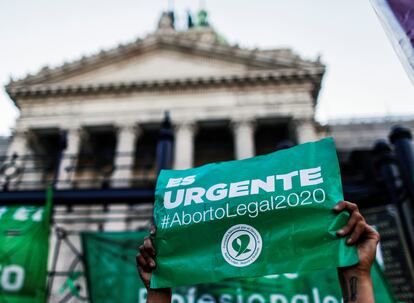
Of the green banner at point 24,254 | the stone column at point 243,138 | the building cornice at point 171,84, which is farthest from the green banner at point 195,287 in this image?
the building cornice at point 171,84

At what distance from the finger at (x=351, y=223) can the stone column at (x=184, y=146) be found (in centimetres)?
1993

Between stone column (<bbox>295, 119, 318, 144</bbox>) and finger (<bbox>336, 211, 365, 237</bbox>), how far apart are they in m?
20.8

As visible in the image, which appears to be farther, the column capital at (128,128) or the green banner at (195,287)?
the column capital at (128,128)

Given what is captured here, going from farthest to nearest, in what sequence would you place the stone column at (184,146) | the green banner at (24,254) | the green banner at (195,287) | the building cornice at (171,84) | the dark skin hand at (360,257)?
1. the building cornice at (171,84)
2. the stone column at (184,146)
3. the green banner at (195,287)
4. the green banner at (24,254)
5. the dark skin hand at (360,257)

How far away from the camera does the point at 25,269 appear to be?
448cm

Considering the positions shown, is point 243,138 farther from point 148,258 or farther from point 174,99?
point 148,258

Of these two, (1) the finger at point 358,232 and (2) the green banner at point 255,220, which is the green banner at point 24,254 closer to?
(2) the green banner at point 255,220

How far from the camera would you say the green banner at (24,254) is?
4.35 meters

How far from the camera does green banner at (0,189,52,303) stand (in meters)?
4.35

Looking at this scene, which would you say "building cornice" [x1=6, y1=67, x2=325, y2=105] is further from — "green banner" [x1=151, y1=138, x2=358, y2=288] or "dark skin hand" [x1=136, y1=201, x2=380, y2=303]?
"dark skin hand" [x1=136, y1=201, x2=380, y2=303]

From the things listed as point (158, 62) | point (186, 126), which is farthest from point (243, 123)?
point (158, 62)

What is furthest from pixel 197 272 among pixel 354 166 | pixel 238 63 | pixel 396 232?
pixel 238 63

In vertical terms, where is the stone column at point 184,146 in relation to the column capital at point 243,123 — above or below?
below

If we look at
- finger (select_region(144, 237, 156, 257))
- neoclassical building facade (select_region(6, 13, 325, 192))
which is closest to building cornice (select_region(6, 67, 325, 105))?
neoclassical building facade (select_region(6, 13, 325, 192))
